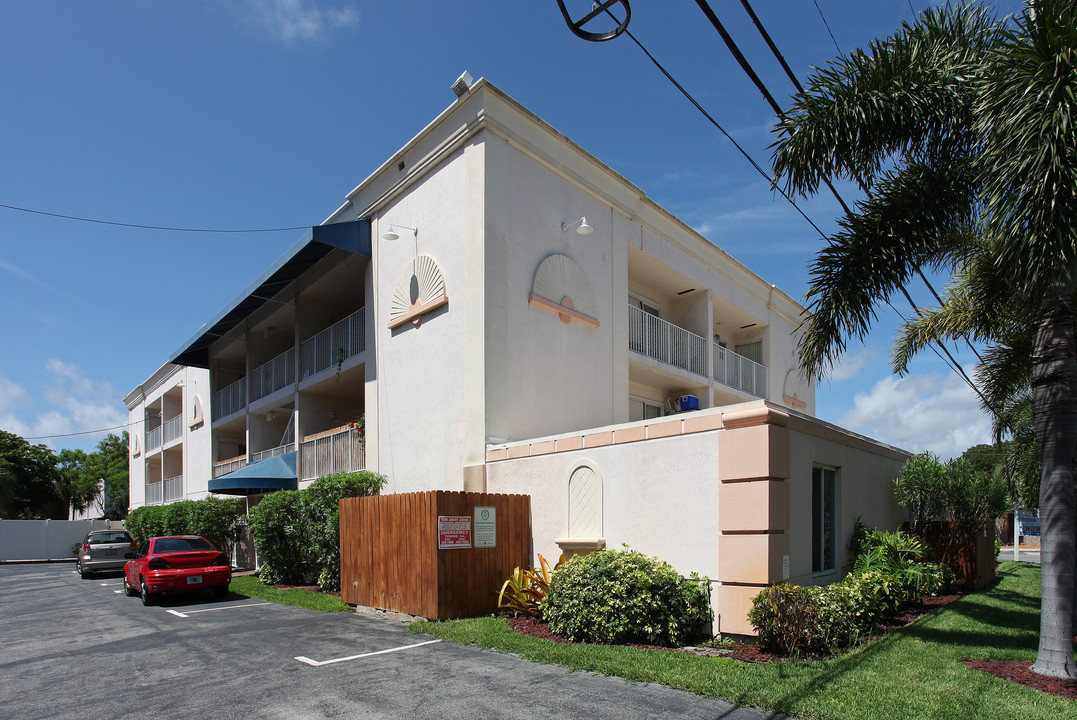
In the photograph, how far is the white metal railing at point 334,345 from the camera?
718 inches

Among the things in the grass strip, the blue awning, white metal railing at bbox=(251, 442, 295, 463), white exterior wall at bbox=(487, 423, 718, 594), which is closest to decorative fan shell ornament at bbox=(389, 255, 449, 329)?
white exterior wall at bbox=(487, 423, 718, 594)

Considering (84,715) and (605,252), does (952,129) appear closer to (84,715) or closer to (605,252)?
(605,252)

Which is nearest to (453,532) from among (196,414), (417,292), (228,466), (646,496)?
(646,496)

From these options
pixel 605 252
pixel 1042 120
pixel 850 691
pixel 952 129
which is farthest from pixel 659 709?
pixel 605 252

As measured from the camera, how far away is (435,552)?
10.7 meters

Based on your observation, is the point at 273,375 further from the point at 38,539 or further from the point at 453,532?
the point at 38,539

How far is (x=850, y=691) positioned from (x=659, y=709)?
184 cm

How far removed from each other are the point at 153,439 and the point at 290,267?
23408mm

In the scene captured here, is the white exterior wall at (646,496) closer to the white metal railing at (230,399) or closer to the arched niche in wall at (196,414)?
the white metal railing at (230,399)

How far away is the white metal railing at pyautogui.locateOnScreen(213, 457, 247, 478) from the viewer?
25.4 meters

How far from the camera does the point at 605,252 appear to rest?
55.1ft

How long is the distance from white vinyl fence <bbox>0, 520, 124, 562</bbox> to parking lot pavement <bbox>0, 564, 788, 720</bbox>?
34528mm

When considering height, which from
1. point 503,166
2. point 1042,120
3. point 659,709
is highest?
point 503,166

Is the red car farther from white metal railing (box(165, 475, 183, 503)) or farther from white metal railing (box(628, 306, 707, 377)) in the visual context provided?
white metal railing (box(165, 475, 183, 503))
